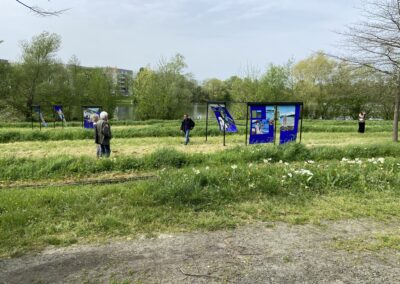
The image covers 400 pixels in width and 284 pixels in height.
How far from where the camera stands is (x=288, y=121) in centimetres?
1342

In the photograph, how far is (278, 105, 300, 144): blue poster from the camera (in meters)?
13.3

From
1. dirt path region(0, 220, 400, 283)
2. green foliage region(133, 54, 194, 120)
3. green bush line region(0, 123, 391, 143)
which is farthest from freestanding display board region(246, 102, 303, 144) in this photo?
green foliage region(133, 54, 194, 120)

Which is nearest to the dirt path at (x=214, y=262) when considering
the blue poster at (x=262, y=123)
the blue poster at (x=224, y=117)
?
the blue poster at (x=262, y=123)

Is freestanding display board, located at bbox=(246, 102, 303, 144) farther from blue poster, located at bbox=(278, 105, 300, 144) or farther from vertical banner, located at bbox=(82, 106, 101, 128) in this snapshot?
vertical banner, located at bbox=(82, 106, 101, 128)

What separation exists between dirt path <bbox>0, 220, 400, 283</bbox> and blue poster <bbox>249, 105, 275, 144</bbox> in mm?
9154

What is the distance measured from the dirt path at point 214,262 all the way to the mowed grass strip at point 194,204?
0.39 m

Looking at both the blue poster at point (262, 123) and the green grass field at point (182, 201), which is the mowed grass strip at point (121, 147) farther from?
the green grass field at point (182, 201)

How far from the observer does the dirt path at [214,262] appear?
336 centimetres

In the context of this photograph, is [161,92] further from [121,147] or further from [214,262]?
[214,262]

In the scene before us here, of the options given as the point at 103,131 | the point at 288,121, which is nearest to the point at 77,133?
the point at 103,131

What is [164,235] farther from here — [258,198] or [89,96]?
[89,96]

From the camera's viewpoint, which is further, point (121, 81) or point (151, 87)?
point (121, 81)

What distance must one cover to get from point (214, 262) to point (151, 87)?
4744 cm

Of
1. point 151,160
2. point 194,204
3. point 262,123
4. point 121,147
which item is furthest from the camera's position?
point 121,147
